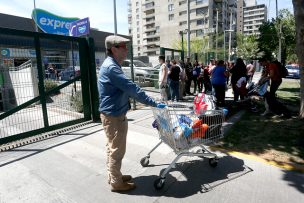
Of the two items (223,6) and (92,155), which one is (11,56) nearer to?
(92,155)

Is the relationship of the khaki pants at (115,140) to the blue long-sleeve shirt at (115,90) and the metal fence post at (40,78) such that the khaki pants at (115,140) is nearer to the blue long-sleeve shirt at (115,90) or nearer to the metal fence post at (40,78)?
the blue long-sleeve shirt at (115,90)

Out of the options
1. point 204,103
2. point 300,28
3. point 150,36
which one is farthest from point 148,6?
point 204,103

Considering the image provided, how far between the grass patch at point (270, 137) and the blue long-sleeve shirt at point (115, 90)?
253 centimetres

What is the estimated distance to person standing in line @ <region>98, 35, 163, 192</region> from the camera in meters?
2.91

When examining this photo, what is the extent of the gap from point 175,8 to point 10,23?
4880cm

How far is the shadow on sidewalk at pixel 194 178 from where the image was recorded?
3211 mm

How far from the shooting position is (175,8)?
62.6 metres

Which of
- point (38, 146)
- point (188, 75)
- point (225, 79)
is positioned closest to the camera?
point (38, 146)

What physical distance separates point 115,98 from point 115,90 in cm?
10

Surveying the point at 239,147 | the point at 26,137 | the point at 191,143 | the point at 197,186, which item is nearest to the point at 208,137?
the point at 191,143

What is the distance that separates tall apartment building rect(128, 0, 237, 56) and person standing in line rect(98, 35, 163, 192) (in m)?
45.3

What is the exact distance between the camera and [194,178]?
355 cm

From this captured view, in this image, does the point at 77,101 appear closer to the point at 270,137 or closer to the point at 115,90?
the point at 115,90

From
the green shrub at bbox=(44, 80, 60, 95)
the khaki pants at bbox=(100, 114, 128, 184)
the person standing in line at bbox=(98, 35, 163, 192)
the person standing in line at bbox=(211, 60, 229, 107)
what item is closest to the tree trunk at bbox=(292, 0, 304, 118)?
the person standing in line at bbox=(211, 60, 229, 107)
